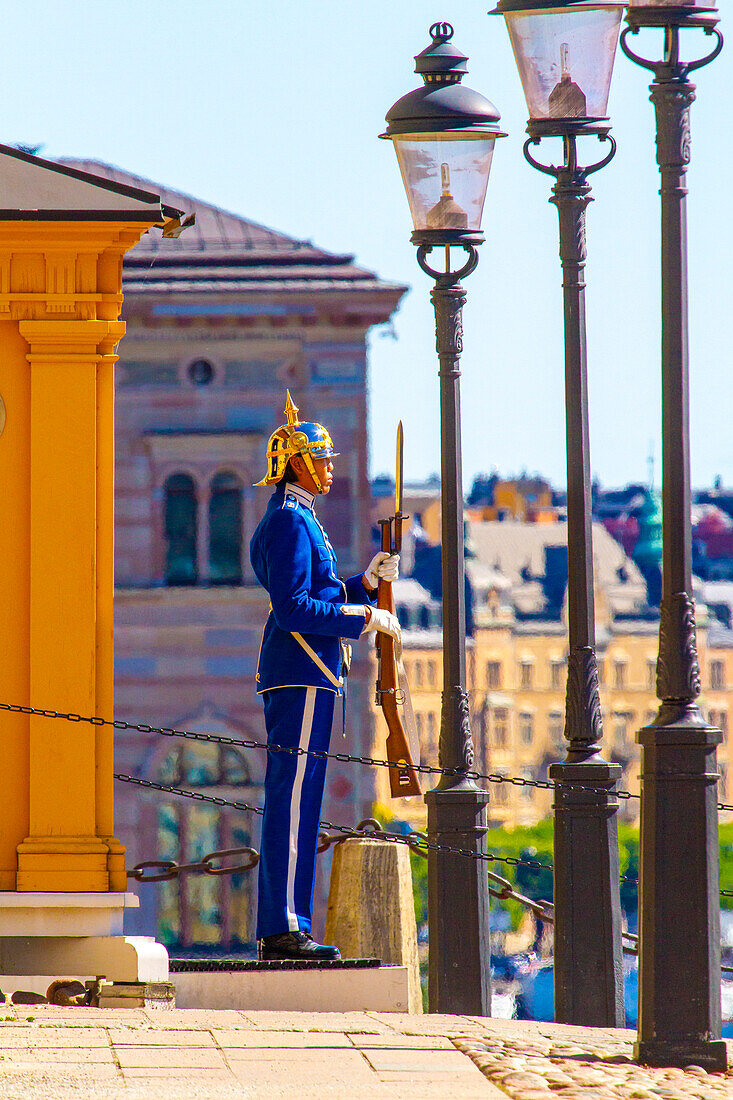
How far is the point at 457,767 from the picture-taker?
10.2 metres

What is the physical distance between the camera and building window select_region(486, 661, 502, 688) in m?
129

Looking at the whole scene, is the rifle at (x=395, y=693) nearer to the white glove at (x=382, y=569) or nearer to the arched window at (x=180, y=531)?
the white glove at (x=382, y=569)

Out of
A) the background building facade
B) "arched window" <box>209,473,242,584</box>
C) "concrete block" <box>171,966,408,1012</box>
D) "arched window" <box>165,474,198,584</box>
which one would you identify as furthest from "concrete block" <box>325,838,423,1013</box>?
the background building facade

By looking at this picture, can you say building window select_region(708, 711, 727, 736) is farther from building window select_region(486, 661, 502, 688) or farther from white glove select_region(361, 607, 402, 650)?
white glove select_region(361, 607, 402, 650)

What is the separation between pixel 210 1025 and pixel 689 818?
1.68 meters

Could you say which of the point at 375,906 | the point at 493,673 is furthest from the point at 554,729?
the point at 375,906

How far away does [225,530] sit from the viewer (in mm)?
34094

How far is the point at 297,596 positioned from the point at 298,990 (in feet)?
4.84

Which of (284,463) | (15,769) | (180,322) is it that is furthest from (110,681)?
(180,322)

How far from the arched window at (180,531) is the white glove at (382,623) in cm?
2517

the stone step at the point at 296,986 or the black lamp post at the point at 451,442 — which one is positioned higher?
the black lamp post at the point at 451,442

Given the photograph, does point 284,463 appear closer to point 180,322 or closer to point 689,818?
point 689,818

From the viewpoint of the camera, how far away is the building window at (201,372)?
33750mm

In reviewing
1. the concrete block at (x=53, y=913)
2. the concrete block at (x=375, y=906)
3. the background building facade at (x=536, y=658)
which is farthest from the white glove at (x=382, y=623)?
the background building facade at (x=536, y=658)
